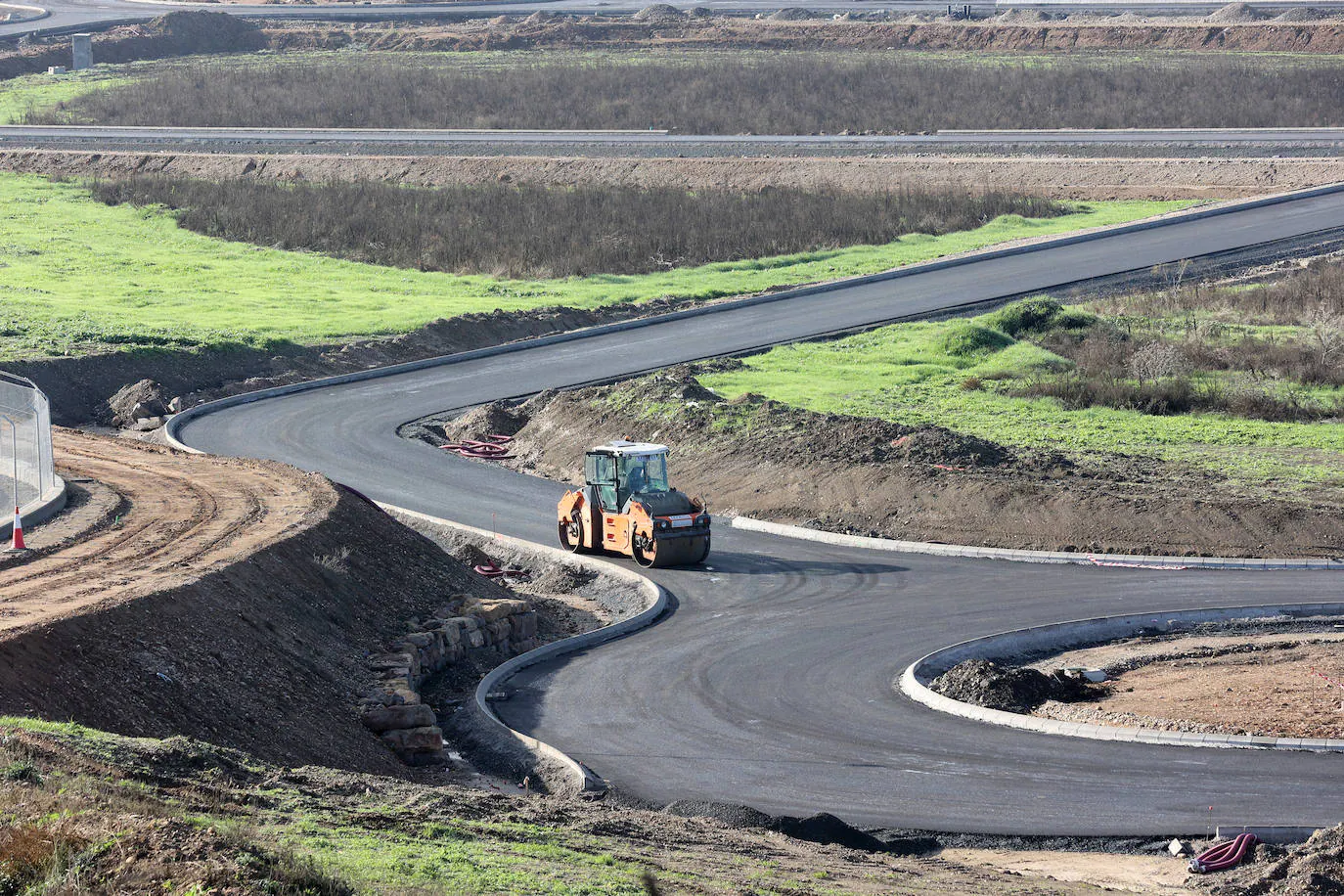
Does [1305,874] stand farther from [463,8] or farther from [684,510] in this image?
[463,8]

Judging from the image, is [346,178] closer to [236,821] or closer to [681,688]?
[681,688]

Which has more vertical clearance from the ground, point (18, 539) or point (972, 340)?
point (18, 539)

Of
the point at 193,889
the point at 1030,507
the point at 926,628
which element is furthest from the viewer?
the point at 1030,507

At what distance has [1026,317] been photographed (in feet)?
153

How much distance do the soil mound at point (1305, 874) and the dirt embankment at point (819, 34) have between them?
320 feet

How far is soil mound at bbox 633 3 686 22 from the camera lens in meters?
126

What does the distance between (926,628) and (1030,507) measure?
6524 mm

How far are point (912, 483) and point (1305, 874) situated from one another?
17720mm

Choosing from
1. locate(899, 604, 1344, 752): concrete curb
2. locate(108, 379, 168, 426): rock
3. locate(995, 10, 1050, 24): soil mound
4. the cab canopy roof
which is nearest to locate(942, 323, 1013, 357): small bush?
the cab canopy roof

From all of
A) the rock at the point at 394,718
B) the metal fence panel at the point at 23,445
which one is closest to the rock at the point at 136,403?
the metal fence panel at the point at 23,445

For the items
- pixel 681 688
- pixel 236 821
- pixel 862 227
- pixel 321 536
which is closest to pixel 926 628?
pixel 681 688

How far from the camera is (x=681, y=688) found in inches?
861

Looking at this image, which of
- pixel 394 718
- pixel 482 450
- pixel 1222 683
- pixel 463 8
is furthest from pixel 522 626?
pixel 463 8

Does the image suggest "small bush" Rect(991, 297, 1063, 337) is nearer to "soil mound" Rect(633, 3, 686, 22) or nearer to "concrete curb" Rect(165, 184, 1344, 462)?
"concrete curb" Rect(165, 184, 1344, 462)
